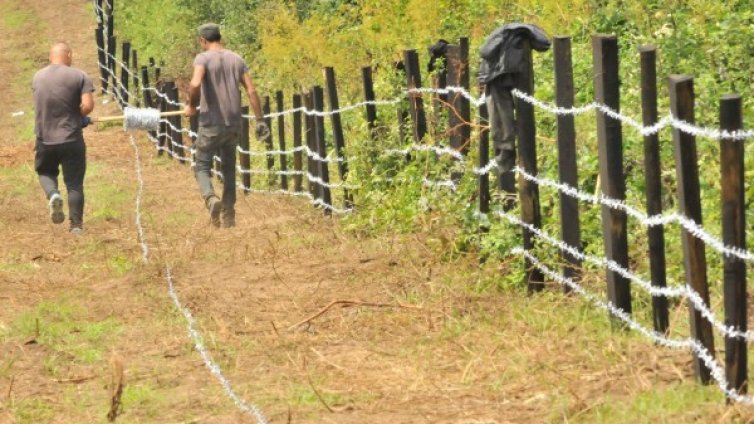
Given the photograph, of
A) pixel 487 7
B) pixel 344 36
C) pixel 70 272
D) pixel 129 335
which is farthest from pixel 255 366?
pixel 344 36

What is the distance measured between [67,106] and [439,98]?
4438 mm

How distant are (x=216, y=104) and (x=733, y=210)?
376 inches

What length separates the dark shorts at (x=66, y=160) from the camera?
14.9 meters

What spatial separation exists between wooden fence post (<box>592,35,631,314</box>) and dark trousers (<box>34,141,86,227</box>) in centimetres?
809

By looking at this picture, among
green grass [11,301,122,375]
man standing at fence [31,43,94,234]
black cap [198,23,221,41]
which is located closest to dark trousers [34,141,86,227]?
man standing at fence [31,43,94,234]

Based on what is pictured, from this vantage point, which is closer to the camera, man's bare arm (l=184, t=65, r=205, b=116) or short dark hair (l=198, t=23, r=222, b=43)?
man's bare arm (l=184, t=65, r=205, b=116)

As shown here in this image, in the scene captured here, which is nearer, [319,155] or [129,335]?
[129,335]

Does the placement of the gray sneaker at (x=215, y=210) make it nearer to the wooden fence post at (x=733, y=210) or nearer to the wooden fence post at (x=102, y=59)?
the wooden fence post at (x=733, y=210)

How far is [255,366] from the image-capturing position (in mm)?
7891

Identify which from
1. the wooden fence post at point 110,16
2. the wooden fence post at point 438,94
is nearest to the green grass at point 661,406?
the wooden fence post at point 438,94

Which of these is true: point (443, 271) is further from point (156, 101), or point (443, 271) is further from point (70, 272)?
point (156, 101)

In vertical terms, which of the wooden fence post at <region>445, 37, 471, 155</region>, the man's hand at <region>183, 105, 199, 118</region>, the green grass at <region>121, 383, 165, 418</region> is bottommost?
the green grass at <region>121, 383, 165, 418</region>

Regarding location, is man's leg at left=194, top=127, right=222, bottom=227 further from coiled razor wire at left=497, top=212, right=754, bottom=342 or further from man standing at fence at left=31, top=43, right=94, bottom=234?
coiled razor wire at left=497, top=212, right=754, bottom=342

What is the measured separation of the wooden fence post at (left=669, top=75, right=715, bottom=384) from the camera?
246 inches
